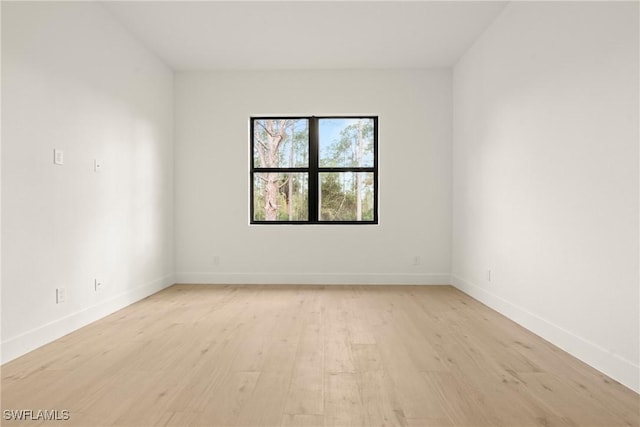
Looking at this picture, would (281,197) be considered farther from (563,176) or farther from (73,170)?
(563,176)

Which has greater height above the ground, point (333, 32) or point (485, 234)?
point (333, 32)

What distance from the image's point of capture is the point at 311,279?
519cm

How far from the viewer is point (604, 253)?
2352 millimetres

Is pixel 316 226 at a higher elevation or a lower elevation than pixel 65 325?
higher

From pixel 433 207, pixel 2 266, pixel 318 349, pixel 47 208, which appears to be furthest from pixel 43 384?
pixel 433 207

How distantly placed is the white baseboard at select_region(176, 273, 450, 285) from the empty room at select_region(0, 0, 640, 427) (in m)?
0.03

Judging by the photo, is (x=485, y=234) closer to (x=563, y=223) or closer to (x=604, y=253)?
(x=563, y=223)

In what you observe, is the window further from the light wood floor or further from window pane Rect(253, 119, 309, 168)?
the light wood floor

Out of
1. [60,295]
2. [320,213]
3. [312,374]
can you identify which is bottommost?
[312,374]

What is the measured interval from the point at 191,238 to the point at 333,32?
310cm

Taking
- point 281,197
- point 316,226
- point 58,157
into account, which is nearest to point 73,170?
point 58,157

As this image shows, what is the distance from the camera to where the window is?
17.5 feet

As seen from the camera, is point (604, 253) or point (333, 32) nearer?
point (604, 253)

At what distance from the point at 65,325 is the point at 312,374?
209cm
